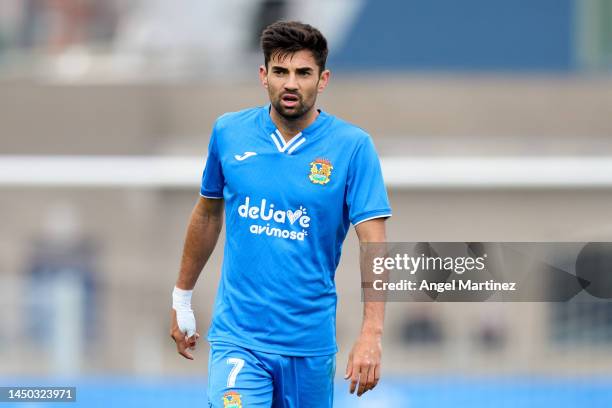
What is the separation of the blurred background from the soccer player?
4055mm

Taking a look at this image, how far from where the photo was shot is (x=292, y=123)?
191 inches

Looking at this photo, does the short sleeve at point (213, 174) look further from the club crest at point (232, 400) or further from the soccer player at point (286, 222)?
the club crest at point (232, 400)

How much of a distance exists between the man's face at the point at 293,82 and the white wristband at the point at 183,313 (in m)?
0.95

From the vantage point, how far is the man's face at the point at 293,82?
4.70m

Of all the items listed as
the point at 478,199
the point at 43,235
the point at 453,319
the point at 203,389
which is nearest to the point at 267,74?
the point at 203,389

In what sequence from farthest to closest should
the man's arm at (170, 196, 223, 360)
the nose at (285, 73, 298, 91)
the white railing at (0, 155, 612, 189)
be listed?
the white railing at (0, 155, 612, 189), the man's arm at (170, 196, 223, 360), the nose at (285, 73, 298, 91)

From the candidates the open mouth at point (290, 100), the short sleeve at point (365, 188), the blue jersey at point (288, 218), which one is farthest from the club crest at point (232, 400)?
the open mouth at point (290, 100)

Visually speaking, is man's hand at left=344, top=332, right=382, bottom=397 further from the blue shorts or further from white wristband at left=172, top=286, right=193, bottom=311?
white wristband at left=172, top=286, right=193, bottom=311

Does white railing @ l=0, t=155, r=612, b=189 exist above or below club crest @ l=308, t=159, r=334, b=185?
above

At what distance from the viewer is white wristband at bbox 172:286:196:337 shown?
520 cm

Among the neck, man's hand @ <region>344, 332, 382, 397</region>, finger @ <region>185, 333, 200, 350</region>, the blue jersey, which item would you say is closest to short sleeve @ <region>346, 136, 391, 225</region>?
the blue jersey

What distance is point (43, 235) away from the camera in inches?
630

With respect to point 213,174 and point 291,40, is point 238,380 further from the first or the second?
point 291,40

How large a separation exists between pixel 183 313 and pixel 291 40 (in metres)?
1.29
